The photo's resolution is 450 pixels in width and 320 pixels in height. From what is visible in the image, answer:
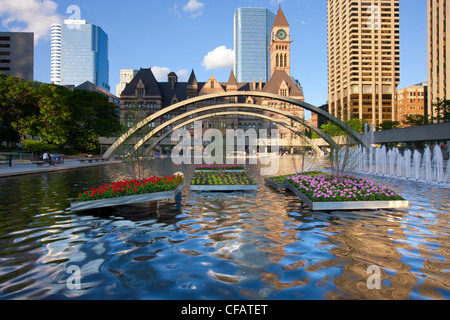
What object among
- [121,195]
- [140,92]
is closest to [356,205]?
[121,195]

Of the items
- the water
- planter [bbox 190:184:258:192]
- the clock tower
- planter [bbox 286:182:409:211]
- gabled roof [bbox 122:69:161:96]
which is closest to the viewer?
the water

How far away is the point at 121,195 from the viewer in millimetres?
10992

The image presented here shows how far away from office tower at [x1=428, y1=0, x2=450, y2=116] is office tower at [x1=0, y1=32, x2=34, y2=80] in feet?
349

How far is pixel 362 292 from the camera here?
15.5 feet

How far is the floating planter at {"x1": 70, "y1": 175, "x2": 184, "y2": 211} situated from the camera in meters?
10.5

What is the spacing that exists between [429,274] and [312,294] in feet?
7.22

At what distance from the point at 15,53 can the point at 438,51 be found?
11525cm

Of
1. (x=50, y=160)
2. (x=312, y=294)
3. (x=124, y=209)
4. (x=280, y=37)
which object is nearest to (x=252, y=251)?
(x=312, y=294)

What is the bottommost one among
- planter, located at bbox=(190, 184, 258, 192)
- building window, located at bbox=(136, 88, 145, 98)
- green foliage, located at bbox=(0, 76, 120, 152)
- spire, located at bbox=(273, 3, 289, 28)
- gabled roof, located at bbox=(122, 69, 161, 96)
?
planter, located at bbox=(190, 184, 258, 192)

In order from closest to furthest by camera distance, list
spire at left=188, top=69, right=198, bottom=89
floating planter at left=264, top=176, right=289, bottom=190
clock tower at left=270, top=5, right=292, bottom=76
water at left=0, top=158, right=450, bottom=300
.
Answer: water at left=0, top=158, right=450, bottom=300
floating planter at left=264, top=176, right=289, bottom=190
spire at left=188, top=69, right=198, bottom=89
clock tower at left=270, top=5, right=292, bottom=76

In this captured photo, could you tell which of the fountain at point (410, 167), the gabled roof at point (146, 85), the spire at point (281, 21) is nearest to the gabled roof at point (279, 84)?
the spire at point (281, 21)

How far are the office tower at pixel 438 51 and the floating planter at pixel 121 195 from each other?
95838mm

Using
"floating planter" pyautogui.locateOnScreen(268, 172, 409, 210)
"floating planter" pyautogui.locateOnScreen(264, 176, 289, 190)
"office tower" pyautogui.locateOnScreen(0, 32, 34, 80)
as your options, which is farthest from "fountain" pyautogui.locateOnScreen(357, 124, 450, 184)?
"office tower" pyautogui.locateOnScreen(0, 32, 34, 80)

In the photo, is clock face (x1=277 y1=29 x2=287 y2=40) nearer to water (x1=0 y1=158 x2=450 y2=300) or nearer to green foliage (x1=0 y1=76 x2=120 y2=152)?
green foliage (x1=0 y1=76 x2=120 y2=152)
